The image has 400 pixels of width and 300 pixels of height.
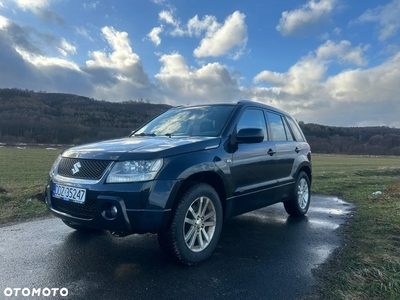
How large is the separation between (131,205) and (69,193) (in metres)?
0.82

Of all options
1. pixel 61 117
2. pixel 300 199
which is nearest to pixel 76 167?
pixel 300 199

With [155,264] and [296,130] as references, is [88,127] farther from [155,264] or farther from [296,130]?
[155,264]

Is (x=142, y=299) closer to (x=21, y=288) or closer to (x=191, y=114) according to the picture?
(x=21, y=288)

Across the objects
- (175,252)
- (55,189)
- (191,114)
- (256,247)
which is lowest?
(256,247)

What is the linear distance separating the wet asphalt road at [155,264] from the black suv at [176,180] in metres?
0.35

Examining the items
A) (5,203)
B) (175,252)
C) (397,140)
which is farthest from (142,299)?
(397,140)

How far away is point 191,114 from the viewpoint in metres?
4.84

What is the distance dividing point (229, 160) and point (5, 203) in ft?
17.4

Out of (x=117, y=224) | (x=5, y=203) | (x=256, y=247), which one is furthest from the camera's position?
(x=5, y=203)

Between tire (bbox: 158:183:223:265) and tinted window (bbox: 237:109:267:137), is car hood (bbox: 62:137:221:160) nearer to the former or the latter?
tire (bbox: 158:183:223:265)

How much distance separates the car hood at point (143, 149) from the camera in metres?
3.24

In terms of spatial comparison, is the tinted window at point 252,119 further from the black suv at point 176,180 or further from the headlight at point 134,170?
the headlight at point 134,170

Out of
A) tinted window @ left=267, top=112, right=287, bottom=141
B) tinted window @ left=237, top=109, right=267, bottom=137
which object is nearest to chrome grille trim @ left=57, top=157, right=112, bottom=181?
tinted window @ left=237, top=109, right=267, bottom=137

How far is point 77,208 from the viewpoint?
335cm
